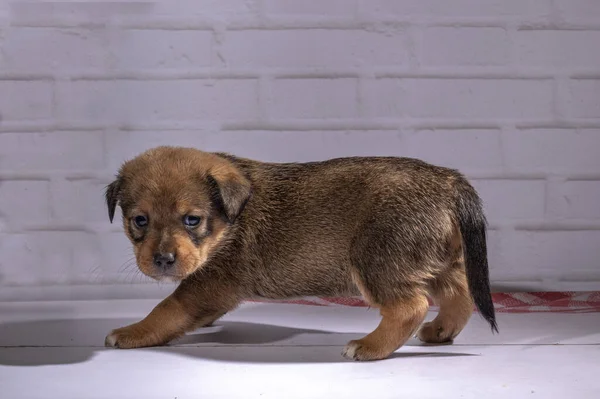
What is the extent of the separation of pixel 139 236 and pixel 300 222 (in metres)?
0.40

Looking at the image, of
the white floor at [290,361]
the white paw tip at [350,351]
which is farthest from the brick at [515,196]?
the white paw tip at [350,351]

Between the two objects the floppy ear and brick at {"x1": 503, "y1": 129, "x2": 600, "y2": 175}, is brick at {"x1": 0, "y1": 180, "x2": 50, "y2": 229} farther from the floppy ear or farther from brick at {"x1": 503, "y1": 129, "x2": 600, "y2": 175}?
brick at {"x1": 503, "y1": 129, "x2": 600, "y2": 175}

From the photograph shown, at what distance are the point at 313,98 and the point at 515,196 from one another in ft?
2.48

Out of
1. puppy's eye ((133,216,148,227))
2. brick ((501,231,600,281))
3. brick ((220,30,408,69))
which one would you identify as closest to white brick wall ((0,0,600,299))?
brick ((220,30,408,69))

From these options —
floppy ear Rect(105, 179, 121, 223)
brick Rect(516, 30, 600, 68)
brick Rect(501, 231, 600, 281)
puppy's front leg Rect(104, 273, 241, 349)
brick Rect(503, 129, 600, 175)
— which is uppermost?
brick Rect(516, 30, 600, 68)

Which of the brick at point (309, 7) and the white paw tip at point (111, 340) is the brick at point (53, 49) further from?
the white paw tip at point (111, 340)

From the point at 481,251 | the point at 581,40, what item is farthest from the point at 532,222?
the point at 481,251

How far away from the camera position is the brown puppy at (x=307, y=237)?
2.35 meters

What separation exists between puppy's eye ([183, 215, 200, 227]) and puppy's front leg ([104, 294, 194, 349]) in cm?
23

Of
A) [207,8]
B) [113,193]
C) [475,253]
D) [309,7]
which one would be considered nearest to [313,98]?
[309,7]

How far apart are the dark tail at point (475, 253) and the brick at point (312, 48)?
3.20 ft

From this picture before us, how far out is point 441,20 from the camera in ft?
10.7

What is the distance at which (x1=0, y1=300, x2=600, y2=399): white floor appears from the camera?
2.11 m

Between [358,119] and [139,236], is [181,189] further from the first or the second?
[358,119]
